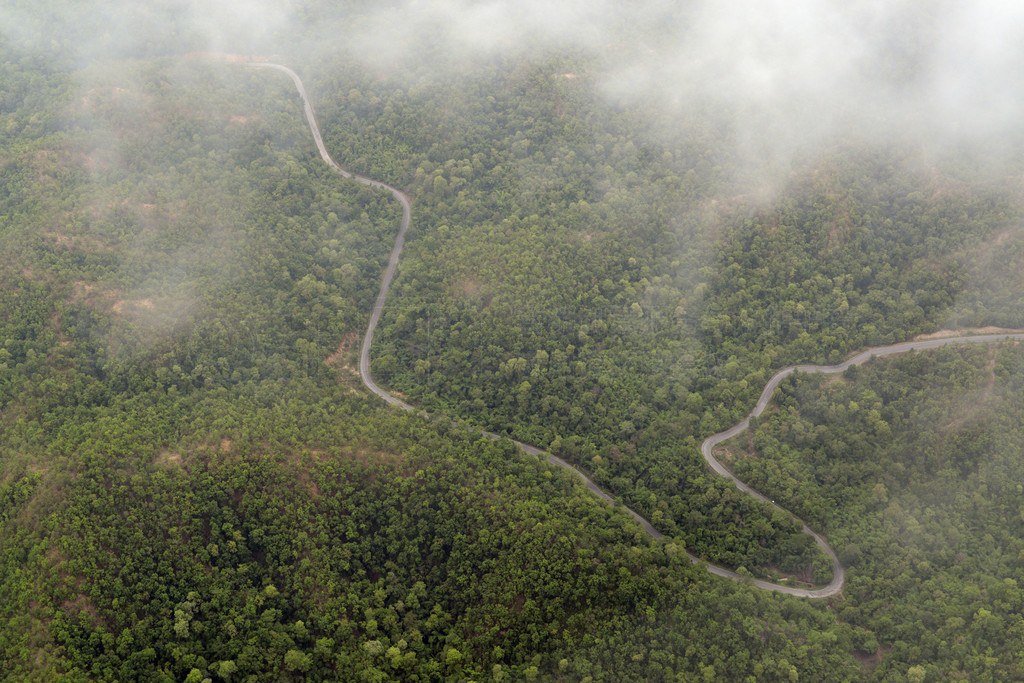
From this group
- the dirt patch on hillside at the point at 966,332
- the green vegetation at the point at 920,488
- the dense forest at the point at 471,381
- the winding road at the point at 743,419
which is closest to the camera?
the dense forest at the point at 471,381

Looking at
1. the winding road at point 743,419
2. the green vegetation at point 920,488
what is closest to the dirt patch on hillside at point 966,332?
the winding road at point 743,419

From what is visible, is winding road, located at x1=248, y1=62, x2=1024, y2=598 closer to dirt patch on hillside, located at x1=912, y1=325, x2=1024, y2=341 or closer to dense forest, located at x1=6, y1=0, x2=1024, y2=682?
dirt patch on hillside, located at x1=912, y1=325, x2=1024, y2=341

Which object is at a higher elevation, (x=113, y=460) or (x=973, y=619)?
(x=973, y=619)

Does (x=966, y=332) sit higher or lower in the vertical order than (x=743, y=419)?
higher

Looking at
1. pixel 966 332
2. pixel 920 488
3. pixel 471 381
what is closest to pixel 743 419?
pixel 920 488

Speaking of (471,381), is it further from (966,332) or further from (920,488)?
(966,332)

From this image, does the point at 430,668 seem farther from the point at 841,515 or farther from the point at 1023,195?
the point at 1023,195

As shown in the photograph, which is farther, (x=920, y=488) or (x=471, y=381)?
(x=471, y=381)

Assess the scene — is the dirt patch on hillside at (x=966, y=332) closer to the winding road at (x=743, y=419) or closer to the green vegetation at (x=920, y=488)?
the winding road at (x=743, y=419)

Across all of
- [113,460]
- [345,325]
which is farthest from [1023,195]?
[113,460]
